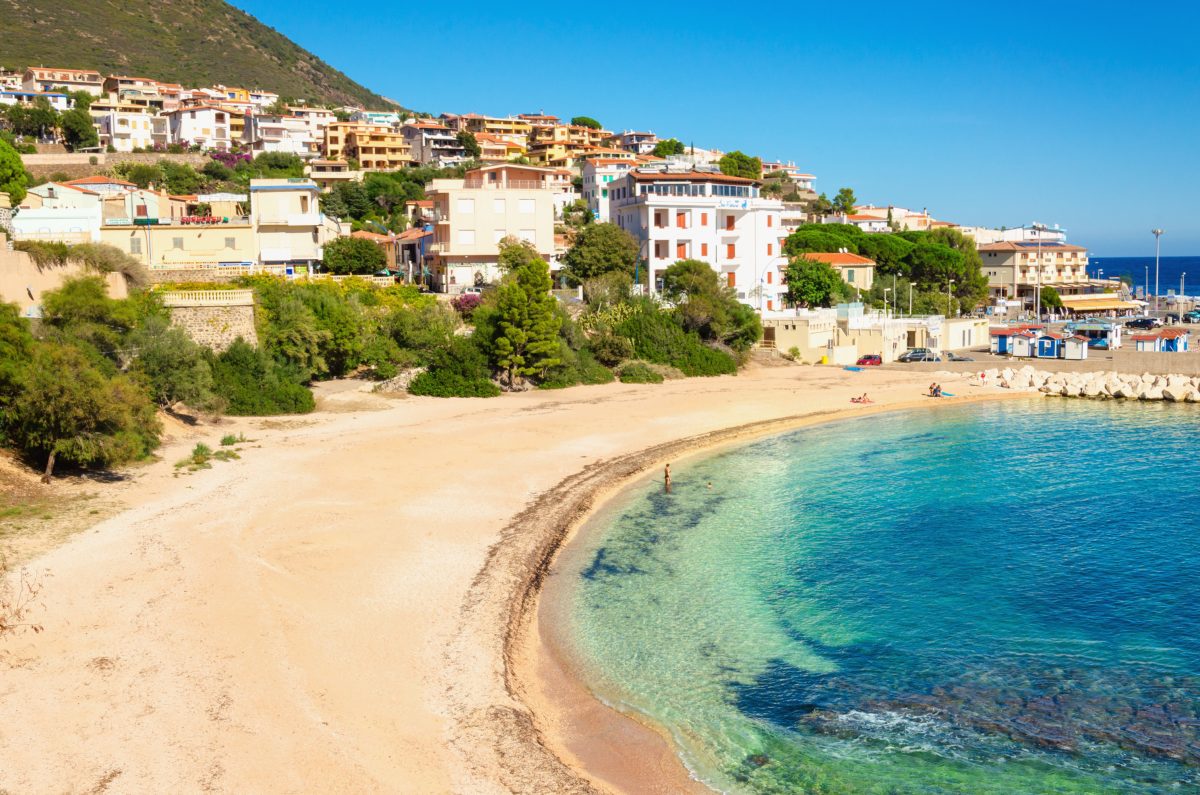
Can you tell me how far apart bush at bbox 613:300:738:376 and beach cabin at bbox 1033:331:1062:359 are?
21.4 m

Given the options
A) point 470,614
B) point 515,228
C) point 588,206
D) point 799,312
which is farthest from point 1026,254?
point 470,614

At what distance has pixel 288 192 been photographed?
157 ft

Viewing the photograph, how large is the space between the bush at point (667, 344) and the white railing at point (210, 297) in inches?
728

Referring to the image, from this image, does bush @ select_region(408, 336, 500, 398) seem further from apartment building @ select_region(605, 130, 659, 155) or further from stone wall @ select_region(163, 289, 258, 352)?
apartment building @ select_region(605, 130, 659, 155)

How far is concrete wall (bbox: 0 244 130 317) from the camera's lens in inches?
Result: 1288

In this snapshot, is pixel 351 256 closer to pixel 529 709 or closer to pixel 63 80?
pixel 529 709

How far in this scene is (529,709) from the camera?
47.5 ft

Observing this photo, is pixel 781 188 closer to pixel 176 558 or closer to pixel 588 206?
pixel 588 206

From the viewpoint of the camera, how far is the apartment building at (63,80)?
400ft

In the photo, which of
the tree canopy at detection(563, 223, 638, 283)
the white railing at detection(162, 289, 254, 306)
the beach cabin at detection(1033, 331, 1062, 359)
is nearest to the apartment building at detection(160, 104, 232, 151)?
the tree canopy at detection(563, 223, 638, 283)

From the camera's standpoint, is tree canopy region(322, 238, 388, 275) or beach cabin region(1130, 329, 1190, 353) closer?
tree canopy region(322, 238, 388, 275)

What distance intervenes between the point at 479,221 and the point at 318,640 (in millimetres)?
40676

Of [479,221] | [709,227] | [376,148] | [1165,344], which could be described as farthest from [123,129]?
[1165,344]

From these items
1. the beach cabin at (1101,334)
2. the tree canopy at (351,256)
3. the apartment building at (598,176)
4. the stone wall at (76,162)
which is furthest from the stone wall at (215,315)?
the apartment building at (598,176)
